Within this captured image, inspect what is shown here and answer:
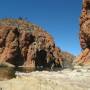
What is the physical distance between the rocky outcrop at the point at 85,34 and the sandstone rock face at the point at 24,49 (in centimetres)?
6665

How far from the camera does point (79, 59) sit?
98.4 meters

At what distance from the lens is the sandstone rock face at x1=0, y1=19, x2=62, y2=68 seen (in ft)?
548

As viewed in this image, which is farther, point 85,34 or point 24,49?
point 24,49

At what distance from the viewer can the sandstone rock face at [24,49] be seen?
548ft

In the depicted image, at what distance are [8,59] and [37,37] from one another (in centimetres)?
4196

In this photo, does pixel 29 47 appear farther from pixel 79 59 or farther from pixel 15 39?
pixel 79 59

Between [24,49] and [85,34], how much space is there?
3527 inches

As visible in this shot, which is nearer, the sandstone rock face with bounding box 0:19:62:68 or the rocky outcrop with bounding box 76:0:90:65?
the rocky outcrop with bounding box 76:0:90:65

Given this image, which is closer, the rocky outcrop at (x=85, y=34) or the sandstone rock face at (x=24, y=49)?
the rocky outcrop at (x=85, y=34)

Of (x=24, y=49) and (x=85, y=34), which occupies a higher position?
(x=24, y=49)

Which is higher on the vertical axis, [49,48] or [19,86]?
[49,48]

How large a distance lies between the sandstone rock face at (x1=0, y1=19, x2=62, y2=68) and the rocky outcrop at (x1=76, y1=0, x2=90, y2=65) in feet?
219

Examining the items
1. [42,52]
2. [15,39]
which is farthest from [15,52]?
[42,52]

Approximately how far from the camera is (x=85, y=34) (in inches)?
3782
